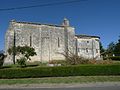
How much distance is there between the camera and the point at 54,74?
90.4 ft

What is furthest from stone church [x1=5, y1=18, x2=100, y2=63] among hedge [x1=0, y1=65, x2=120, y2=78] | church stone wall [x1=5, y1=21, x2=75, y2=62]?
hedge [x1=0, y1=65, x2=120, y2=78]

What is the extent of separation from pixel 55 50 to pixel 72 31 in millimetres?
7080

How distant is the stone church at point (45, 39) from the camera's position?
6109 cm

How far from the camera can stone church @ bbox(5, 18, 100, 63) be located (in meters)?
61.1

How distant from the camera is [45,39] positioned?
65.2 m

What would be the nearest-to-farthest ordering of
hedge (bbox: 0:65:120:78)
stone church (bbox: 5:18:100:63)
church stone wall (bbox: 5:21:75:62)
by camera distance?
hedge (bbox: 0:65:120:78) < stone church (bbox: 5:18:100:63) < church stone wall (bbox: 5:21:75:62)

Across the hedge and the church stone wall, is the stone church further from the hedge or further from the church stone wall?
the hedge

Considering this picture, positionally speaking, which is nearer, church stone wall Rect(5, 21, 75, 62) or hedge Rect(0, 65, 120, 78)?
hedge Rect(0, 65, 120, 78)

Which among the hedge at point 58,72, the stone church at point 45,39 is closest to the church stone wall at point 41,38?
the stone church at point 45,39

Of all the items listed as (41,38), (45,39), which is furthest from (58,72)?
(45,39)

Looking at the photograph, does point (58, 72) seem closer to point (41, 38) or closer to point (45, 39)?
point (41, 38)

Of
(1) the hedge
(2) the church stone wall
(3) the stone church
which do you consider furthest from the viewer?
(2) the church stone wall

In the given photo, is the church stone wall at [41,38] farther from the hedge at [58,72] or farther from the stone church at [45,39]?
the hedge at [58,72]

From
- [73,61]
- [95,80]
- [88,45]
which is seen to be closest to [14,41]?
[88,45]
